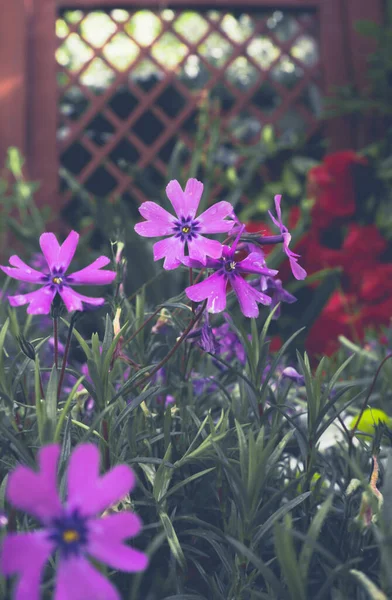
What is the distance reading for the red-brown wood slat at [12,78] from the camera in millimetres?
2295

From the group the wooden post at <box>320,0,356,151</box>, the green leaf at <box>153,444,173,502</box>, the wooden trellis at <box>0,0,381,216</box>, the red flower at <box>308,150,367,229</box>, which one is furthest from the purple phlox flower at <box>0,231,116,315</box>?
the wooden post at <box>320,0,356,151</box>

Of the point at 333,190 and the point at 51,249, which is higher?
the point at 333,190

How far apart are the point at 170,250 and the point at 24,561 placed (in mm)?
286

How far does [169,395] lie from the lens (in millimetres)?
696

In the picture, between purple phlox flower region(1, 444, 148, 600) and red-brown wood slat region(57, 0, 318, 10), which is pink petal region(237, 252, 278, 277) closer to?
purple phlox flower region(1, 444, 148, 600)

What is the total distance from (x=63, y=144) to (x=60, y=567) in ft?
7.57

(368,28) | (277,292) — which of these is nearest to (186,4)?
(368,28)

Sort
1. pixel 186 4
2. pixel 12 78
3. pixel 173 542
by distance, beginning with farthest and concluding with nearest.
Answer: pixel 186 4 → pixel 12 78 → pixel 173 542

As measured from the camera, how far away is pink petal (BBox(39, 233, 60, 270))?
0.50 meters

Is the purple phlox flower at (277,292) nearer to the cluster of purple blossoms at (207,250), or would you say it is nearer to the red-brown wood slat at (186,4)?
the cluster of purple blossoms at (207,250)

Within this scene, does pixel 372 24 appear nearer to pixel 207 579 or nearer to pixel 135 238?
pixel 135 238

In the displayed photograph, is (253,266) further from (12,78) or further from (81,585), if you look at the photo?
(12,78)

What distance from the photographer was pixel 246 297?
499 mm

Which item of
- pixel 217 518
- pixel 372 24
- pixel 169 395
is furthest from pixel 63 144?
pixel 217 518
